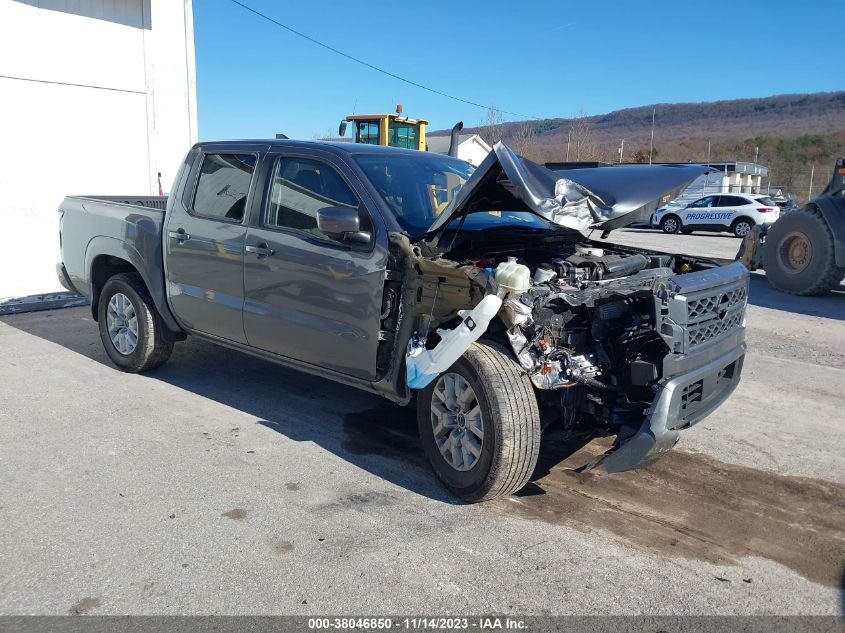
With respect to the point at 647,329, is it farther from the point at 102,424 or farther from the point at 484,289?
the point at 102,424

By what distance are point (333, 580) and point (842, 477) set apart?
3.17 metres

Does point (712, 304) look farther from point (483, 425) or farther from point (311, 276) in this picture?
point (311, 276)

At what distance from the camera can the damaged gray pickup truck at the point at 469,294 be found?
12.2 ft

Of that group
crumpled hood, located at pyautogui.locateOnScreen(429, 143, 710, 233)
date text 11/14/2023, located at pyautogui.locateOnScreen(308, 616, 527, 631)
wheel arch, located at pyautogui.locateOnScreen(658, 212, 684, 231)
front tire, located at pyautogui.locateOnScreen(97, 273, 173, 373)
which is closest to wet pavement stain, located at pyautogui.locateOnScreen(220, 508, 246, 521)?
date text 11/14/2023, located at pyautogui.locateOnScreen(308, 616, 527, 631)

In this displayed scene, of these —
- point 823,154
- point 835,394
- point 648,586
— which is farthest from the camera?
point 823,154

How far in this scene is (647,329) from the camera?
13.2 feet

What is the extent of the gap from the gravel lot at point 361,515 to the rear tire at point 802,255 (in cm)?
569

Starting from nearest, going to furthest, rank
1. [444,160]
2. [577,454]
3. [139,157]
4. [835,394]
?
[577,454], [444,160], [835,394], [139,157]

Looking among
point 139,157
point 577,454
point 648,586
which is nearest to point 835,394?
point 577,454

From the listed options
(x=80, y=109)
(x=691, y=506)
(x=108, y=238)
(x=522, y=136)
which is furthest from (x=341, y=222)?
(x=522, y=136)

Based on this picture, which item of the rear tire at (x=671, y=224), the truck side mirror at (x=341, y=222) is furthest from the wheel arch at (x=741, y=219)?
the truck side mirror at (x=341, y=222)

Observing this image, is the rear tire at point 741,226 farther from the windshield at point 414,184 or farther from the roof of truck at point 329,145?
the roof of truck at point 329,145

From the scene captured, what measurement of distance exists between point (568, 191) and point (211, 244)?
2714 mm

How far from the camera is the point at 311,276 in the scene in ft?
15.2
